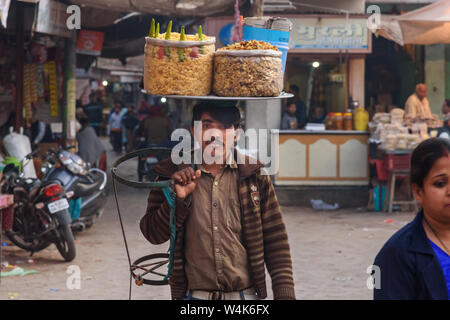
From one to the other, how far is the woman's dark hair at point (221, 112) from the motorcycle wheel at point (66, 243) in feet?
17.1

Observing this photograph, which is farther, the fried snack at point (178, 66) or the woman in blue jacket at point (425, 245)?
the fried snack at point (178, 66)

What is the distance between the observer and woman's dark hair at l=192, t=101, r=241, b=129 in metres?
3.12

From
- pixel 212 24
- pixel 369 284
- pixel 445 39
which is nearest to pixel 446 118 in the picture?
pixel 445 39

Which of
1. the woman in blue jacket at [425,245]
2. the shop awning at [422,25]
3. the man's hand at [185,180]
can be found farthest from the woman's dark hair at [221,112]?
the shop awning at [422,25]

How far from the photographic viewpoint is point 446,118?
1302 centimetres

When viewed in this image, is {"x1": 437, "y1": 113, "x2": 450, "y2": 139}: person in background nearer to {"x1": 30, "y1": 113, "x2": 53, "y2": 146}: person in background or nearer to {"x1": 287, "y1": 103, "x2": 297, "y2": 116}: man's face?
{"x1": 287, "y1": 103, "x2": 297, "y2": 116}: man's face

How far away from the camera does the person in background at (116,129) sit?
2634cm

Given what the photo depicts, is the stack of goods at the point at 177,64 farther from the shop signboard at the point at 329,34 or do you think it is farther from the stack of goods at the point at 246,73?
the shop signboard at the point at 329,34

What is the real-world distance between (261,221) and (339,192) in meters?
10.0

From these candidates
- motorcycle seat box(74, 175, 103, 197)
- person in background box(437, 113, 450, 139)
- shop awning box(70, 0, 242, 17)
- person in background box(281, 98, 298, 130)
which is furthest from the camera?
person in background box(281, 98, 298, 130)

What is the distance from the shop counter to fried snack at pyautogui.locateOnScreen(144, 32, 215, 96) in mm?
10139

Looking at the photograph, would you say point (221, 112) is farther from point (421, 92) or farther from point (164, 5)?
point (421, 92)

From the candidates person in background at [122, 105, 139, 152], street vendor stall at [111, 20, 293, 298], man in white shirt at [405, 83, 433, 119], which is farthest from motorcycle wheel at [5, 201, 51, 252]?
person in background at [122, 105, 139, 152]

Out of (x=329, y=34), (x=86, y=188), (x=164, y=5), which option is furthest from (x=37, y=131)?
(x=329, y=34)
